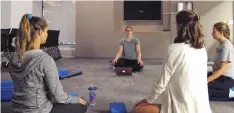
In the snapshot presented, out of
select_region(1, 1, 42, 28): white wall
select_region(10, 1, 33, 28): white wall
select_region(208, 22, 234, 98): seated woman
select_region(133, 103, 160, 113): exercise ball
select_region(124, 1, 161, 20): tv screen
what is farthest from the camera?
select_region(124, 1, 161, 20): tv screen

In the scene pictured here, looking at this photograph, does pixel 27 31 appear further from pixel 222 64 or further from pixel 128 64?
pixel 128 64

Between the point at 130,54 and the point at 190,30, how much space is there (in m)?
3.59

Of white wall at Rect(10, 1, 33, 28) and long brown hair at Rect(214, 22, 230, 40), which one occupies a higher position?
white wall at Rect(10, 1, 33, 28)

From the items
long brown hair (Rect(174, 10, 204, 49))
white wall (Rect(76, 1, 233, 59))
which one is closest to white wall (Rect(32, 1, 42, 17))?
white wall (Rect(76, 1, 233, 59))

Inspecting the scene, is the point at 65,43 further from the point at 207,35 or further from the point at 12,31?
the point at 207,35

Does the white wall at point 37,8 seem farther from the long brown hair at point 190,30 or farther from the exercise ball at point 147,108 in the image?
the long brown hair at point 190,30

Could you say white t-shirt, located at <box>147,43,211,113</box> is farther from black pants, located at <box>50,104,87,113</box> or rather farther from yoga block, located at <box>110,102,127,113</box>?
yoga block, located at <box>110,102,127,113</box>

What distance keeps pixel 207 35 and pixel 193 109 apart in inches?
247

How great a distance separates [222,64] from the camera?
274 cm

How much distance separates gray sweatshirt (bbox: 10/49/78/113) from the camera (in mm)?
1490

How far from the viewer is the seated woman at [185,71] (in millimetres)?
1664

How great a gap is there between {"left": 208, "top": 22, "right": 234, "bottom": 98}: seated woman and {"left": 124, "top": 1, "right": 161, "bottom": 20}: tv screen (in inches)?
193

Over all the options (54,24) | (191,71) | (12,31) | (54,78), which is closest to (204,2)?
(54,24)

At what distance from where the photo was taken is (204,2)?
7.47 metres
